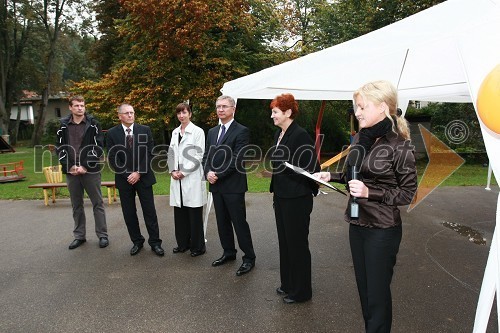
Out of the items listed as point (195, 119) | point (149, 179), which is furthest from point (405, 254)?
point (195, 119)

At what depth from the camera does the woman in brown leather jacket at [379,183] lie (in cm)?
218

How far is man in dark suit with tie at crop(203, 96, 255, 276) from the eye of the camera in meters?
3.99

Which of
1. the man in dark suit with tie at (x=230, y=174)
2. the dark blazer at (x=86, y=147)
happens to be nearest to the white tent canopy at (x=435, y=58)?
the man in dark suit with tie at (x=230, y=174)

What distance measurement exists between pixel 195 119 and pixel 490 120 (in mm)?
13739

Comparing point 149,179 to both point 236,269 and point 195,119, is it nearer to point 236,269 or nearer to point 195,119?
point 236,269

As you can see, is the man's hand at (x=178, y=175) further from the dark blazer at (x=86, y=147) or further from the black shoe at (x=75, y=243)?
the black shoe at (x=75, y=243)

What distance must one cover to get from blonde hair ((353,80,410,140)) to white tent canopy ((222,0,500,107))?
0.51 metres

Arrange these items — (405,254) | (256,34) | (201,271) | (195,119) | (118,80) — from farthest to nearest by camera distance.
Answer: (256,34)
(195,119)
(118,80)
(405,254)
(201,271)

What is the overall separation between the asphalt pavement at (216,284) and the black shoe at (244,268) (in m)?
0.07

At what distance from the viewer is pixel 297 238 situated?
3.25 m

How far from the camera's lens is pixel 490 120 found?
200cm

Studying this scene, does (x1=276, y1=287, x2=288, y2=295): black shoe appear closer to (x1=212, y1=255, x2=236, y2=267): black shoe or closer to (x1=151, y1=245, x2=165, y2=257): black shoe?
(x1=212, y1=255, x2=236, y2=267): black shoe

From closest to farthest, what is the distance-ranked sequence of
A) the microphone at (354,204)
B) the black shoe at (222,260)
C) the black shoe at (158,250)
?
the microphone at (354,204)
the black shoe at (222,260)
the black shoe at (158,250)

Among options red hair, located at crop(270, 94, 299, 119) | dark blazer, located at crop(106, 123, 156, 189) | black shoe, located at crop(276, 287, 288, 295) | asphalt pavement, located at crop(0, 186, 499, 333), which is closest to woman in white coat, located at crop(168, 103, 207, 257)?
dark blazer, located at crop(106, 123, 156, 189)
